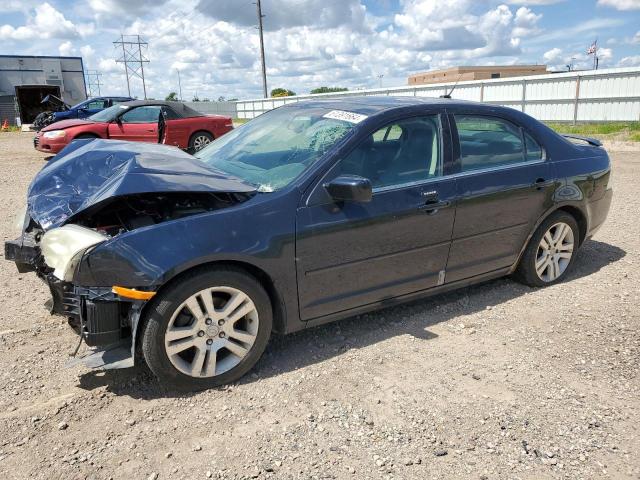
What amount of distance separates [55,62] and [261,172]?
38419 mm

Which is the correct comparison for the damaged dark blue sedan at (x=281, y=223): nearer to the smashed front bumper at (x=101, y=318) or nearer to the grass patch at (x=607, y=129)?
the smashed front bumper at (x=101, y=318)

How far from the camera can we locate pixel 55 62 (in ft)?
117

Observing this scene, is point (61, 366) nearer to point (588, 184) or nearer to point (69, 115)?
point (588, 184)

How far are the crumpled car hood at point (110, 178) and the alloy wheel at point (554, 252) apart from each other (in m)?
2.67

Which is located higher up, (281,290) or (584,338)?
(281,290)

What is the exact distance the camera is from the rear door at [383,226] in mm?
3201

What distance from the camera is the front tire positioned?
9.25 ft

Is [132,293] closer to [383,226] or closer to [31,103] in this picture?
[383,226]

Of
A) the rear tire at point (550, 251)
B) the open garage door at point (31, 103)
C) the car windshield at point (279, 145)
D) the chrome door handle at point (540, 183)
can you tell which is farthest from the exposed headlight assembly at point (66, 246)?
the open garage door at point (31, 103)

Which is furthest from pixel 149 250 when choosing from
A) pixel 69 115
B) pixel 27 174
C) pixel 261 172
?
pixel 69 115

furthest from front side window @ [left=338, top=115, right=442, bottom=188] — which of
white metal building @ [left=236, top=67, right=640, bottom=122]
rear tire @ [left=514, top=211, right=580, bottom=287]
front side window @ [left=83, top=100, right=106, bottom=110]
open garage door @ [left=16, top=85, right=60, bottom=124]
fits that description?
open garage door @ [left=16, top=85, right=60, bottom=124]

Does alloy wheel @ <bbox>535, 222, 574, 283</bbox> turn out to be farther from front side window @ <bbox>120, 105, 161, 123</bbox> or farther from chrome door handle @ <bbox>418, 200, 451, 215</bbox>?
front side window @ <bbox>120, 105, 161, 123</bbox>

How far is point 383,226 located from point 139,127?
10.7m

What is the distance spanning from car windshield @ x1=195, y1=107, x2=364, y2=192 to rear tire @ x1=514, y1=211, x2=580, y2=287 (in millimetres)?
1954
